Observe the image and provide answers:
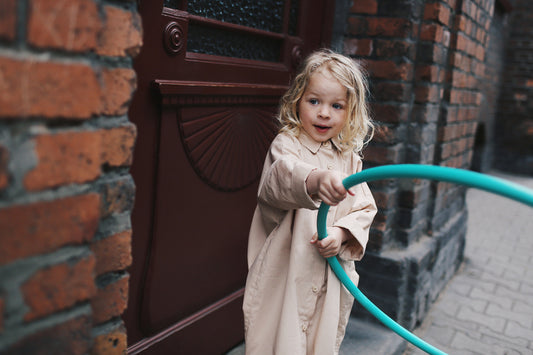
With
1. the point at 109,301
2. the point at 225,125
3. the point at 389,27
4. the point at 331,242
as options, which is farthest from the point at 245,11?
the point at 109,301

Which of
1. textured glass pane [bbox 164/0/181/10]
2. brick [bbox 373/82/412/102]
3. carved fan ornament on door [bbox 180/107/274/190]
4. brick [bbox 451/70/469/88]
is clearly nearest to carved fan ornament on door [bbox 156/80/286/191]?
carved fan ornament on door [bbox 180/107/274/190]

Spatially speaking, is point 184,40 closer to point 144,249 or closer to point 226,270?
point 144,249

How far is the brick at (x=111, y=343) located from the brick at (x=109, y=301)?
0.13 feet

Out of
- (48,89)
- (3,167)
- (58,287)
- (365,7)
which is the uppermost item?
(365,7)

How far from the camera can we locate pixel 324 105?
1.62m

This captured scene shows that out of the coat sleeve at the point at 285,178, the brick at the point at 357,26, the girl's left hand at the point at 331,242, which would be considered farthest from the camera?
the brick at the point at 357,26

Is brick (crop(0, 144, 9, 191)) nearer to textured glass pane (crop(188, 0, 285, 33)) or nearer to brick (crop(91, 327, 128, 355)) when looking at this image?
brick (crop(91, 327, 128, 355))

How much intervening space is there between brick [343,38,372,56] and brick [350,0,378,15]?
6.1 inches

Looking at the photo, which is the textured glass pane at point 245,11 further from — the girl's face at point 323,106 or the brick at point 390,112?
the brick at point 390,112

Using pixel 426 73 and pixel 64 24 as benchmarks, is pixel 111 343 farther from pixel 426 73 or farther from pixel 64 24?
pixel 426 73

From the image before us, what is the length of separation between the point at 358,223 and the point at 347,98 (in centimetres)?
46

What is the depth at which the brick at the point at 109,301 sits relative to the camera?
3.33ft

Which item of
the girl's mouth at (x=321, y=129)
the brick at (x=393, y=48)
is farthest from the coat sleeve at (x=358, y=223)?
the brick at (x=393, y=48)

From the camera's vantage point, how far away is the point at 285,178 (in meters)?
1.44
